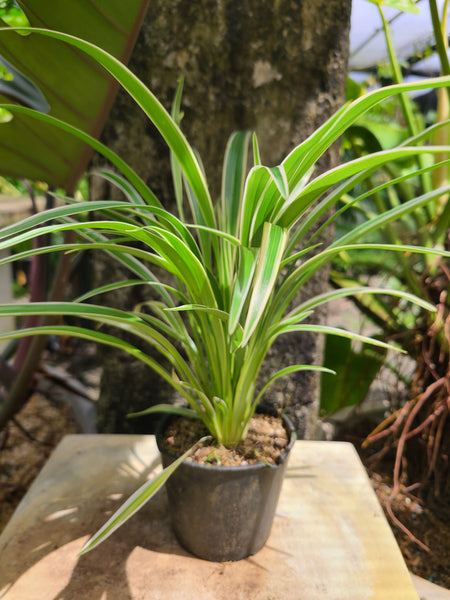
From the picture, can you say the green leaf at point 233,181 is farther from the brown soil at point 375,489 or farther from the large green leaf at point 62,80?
the brown soil at point 375,489

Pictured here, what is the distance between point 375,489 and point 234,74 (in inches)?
41.8

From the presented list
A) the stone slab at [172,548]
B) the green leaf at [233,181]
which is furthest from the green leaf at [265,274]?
the stone slab at [172,548]

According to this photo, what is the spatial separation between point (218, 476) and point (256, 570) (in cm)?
19

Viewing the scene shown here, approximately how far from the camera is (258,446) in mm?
712

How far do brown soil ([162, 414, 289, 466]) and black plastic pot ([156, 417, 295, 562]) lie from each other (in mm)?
26

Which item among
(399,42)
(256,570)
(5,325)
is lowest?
(256,570)

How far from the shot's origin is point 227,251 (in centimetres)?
70

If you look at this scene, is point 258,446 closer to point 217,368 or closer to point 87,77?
point 217,368

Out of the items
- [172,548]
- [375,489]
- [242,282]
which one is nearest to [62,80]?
[242,282]

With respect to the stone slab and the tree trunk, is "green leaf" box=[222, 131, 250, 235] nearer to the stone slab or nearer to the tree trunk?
the tree trunk

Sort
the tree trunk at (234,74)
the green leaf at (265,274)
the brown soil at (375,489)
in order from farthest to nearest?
the brown soil at (375,489) → the tree trunk at (234,74) → the green leaf at (265,274)

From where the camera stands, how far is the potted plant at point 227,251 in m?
0.50

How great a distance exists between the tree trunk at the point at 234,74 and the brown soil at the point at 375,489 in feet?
2.57

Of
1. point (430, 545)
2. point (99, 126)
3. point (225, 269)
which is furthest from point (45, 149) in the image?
point (430, 545)
